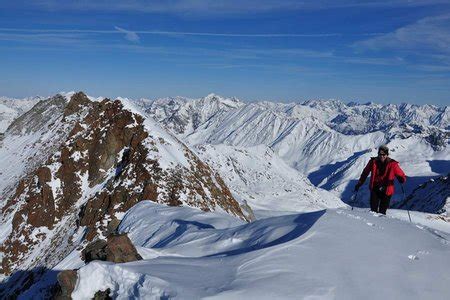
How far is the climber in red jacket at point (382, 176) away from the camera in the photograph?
1744 centimetres

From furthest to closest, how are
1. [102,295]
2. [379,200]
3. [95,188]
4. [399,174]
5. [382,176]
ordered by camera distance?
[95,188] → [379,200] → [382,176] → [399,174] → [102,295]

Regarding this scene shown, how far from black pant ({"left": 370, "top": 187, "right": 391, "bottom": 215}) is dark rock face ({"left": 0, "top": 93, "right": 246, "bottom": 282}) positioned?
695 inches

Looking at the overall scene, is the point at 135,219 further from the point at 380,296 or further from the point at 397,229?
the point at 380,296

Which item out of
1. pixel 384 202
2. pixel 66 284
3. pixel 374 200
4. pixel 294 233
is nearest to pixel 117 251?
pixel 66 284

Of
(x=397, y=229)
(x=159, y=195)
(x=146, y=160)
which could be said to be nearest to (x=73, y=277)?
(x=397, y=229)

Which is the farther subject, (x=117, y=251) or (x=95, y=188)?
(x=95, y=188)

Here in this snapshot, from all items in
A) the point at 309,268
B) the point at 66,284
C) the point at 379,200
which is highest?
the point at 309,268

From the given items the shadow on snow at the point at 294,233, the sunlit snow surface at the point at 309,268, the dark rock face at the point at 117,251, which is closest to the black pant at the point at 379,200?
the sunlit snow surface at the point at 309,268

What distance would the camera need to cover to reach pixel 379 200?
18578 mm

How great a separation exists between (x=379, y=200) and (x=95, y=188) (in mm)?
32213

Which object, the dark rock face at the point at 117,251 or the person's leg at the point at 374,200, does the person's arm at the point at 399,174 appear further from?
the dark rock face at the point at 117,251

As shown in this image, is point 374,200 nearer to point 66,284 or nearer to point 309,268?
point 309,268

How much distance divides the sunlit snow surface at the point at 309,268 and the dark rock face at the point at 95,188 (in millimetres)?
21036

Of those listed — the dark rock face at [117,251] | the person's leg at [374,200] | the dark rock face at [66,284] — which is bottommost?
the person's leg at [374,200]
